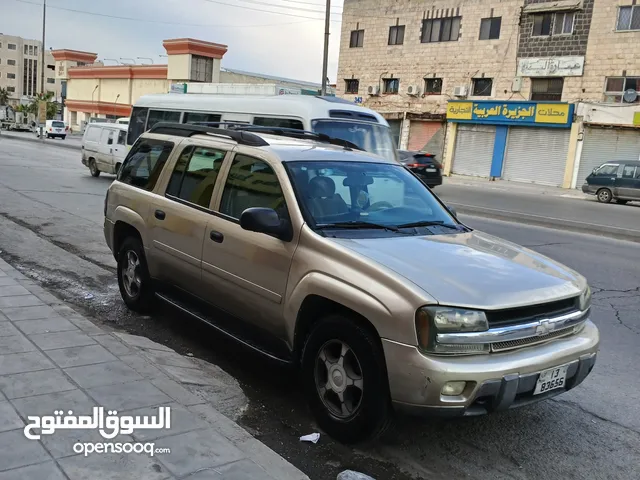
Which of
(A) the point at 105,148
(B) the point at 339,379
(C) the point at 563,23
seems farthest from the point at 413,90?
(B) the point at 339,379

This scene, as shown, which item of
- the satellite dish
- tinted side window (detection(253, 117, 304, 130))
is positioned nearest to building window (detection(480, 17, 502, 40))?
the satellite dish

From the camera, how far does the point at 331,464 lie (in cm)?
356

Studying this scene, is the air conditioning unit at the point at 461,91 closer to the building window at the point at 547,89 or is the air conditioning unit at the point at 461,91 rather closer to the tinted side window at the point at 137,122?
the building window at the point at 547,89

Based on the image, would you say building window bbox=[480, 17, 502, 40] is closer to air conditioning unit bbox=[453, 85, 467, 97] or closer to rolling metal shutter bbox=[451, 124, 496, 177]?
air conditioning unit bbox=[453, 85, 467, 97]

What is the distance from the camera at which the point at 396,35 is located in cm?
3797

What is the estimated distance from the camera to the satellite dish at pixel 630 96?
93.5ft

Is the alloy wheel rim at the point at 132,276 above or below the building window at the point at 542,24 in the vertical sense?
below

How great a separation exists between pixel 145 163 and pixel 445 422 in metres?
3.80

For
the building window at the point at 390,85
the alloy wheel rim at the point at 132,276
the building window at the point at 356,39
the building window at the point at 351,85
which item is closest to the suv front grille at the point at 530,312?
the alloy wheel rim at the point at 132,276

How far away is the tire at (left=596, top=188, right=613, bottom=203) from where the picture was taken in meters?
24.7

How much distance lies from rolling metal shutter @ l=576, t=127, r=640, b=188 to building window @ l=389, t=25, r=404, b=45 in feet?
42.8

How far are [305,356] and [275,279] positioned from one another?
58cm

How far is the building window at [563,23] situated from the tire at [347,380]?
104 ft

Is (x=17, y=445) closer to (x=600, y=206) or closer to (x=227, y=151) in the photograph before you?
(x=227, y=151)
